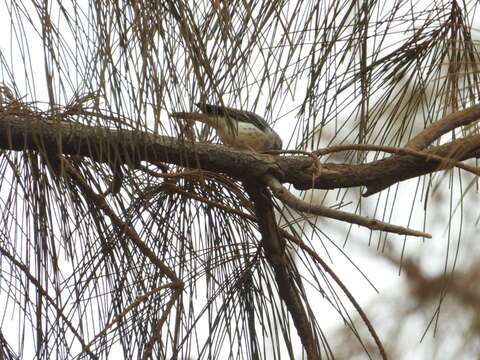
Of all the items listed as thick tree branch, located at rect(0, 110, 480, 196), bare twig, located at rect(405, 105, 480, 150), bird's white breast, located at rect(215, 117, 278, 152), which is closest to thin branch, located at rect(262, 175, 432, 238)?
thick tree branch, located at rect(0, 110, 480, 196)

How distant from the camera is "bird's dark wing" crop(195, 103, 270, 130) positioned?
121 cm

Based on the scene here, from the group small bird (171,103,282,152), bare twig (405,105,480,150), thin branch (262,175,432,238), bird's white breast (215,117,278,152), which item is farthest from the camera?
bird's white breast (215,117,278,152)

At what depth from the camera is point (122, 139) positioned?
47.6 inches

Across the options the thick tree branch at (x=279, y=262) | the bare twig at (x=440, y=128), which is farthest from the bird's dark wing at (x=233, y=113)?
the bare twig at (x=440, y=128)

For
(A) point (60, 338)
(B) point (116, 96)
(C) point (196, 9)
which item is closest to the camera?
(B) point (116, 96)

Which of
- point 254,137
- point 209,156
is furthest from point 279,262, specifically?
point 254,137

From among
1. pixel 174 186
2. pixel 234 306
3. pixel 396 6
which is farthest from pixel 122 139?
pixel 396 6

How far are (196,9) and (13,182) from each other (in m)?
0.48

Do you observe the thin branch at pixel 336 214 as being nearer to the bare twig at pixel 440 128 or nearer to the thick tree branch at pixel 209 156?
the thick tree branch at pixel 209 156

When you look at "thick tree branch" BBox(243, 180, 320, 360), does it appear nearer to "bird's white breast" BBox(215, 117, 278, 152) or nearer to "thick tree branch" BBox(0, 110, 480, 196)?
"thick tree branch" BBox(0, 110, 480, 196)

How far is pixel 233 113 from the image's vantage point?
5.26 feet

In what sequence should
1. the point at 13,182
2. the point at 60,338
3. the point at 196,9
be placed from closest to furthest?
the point at 196,9, the point at 60,338, the point at 13,182

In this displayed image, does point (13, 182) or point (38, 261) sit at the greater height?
point (13, 182)

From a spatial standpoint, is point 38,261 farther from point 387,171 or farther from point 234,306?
point 387,171
